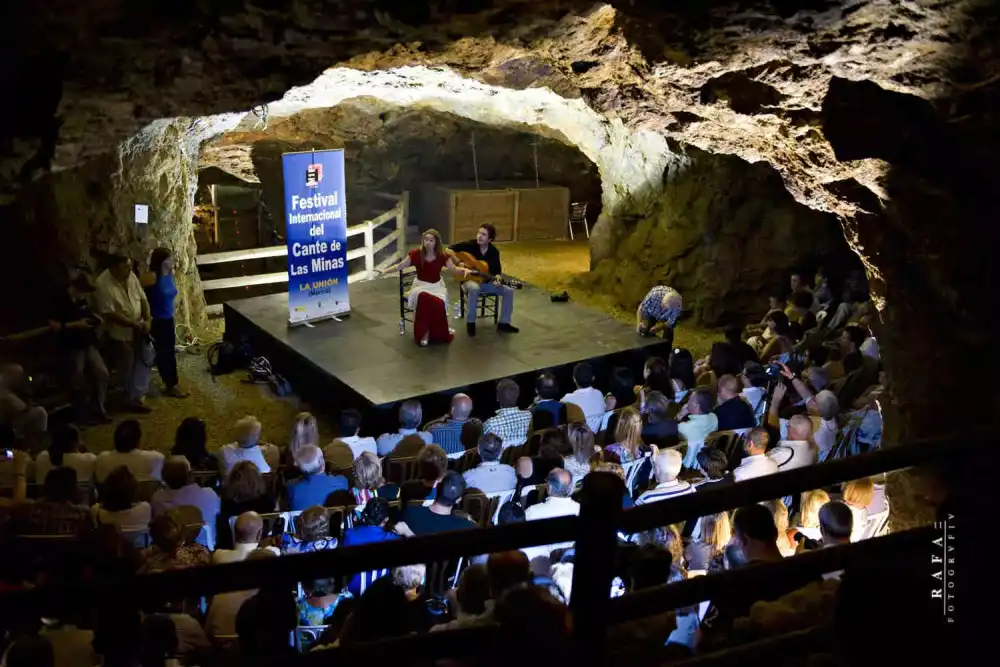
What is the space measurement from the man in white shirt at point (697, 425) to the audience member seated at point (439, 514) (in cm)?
230

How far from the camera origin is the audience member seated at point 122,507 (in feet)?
16.4

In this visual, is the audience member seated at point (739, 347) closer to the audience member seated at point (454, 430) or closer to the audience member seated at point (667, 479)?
the audience member seated at point (454, 430)

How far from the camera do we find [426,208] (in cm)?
1919

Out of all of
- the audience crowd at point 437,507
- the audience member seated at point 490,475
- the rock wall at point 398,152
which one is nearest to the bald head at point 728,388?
the audience crowd at point 437,507

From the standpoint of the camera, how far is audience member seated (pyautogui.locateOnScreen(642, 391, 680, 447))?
659cm

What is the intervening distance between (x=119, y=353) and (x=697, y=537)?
21.7 ft

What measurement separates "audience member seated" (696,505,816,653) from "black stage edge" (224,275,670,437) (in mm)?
4856

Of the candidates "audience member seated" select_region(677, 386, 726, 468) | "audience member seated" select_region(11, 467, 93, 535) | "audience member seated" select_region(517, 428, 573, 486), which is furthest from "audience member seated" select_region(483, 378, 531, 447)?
"audience member seated" select_region(11, 467, 93, 535)

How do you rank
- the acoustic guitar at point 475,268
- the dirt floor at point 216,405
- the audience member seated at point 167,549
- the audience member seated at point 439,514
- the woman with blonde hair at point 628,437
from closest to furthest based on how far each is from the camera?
the audience member seated at point 167,549 → the audience member seated at point 439,514 → the woman with blonde hair at point 628,437 → the dirt floor at point 216,405 → the acoustic guitar at point 475,268

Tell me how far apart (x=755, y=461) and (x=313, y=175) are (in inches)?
252

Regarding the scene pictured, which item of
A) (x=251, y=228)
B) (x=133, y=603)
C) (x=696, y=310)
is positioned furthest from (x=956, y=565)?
(x=251, y=228)

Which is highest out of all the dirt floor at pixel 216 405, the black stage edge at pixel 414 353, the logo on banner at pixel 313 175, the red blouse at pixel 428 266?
the logo on banner at pixel 313 175

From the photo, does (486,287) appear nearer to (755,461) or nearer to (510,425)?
(510,425)

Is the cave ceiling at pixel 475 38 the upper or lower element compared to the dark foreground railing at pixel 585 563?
upper
